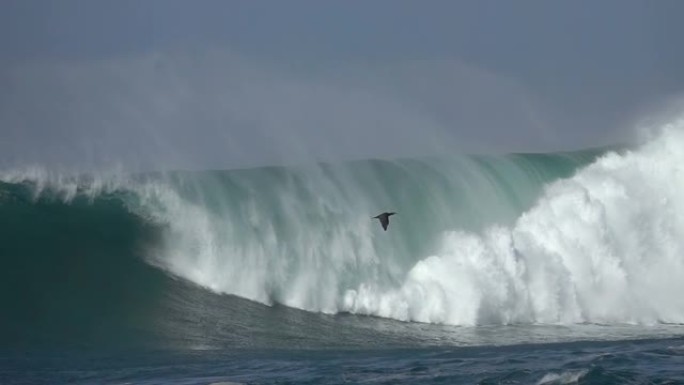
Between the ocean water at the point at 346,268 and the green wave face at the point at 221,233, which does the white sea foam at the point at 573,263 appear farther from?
the green wave face at the point at 221,233

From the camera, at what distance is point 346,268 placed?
23828 millimetres

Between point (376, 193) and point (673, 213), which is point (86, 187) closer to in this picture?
point (376, 193)

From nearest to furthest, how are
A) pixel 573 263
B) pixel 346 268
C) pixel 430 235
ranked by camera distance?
pixel 346 268, pixel 573 263, pixel 430 235

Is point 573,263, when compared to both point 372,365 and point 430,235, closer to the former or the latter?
point 430,235

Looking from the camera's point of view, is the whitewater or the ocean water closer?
the ocean water

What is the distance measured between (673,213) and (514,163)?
4.19m

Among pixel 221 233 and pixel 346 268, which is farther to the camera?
pixel 221 233

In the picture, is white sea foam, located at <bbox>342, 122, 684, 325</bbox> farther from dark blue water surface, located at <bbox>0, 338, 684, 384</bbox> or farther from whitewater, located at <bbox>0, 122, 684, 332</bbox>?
dark blue water surface, located at <bbox>0, 338, 684, 384</bbox>

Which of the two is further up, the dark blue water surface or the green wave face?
the green wave face

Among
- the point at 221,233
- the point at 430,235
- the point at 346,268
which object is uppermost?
the point at 430,235

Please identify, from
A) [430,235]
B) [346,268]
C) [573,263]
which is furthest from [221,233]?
[573,263]

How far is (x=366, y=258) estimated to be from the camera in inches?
955

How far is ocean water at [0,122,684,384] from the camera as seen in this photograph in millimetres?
17734

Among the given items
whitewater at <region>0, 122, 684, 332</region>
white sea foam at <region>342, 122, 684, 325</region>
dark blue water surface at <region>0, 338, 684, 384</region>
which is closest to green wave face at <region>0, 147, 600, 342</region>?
whitewater at <region>0, 122, 684, 332</region>
